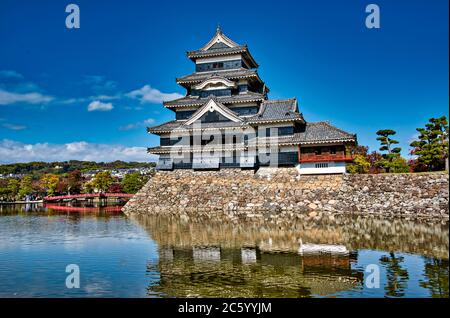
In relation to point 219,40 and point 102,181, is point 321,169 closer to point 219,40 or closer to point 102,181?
point 219,40

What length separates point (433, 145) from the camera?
26.7 metres

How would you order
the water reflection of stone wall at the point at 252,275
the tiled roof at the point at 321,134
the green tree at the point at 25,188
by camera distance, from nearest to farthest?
the water reflection of stone wall at the point at 252,275
the tiled roof at the point at 321,134
the green tree at the point at 25,188

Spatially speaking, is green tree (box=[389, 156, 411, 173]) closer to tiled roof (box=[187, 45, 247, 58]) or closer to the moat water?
the moat water

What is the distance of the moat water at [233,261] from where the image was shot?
802 centimetres

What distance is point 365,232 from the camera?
15.6 metres

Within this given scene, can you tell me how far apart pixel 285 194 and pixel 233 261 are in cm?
1511

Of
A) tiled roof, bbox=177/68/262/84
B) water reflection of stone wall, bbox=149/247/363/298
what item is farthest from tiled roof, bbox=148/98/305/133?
water reflection of stone wall, bbox=149/247/363/298

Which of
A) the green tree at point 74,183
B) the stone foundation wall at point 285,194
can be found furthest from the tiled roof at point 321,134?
the green tree at point 74,183

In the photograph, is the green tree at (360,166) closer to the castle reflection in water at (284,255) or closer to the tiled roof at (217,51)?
the tiled roof at (217,51)

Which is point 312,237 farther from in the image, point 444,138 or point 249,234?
point 444,138

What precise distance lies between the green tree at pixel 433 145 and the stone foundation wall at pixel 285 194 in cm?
517

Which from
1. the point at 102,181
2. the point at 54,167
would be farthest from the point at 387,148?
the point at 54,167

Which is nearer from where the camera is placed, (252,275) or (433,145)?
(252,275)
